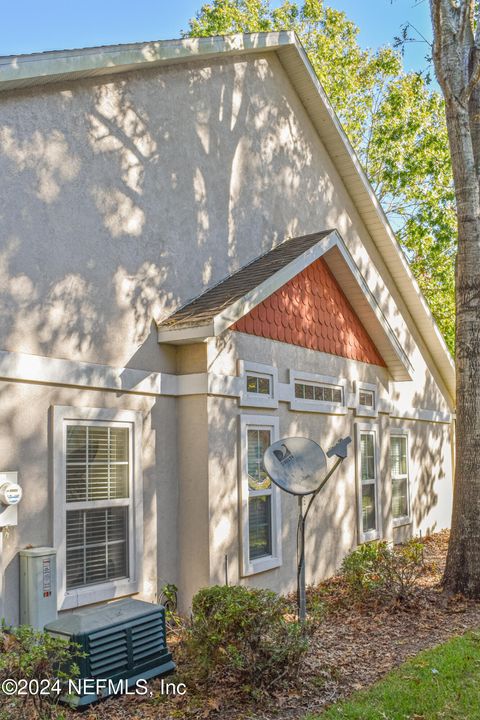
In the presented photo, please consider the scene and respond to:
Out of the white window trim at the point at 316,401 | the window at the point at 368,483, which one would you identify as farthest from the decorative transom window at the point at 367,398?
the white window trim at the point at 316,401

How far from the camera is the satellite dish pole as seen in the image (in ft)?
25.3

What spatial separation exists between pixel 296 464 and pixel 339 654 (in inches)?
80.4

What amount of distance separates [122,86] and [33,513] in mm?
5228

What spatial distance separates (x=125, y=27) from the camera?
2223 cm

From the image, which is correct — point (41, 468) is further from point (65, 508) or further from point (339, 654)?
point (339, 654)

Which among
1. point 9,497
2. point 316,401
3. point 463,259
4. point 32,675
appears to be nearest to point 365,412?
point 316,401

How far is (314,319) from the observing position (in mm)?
11688

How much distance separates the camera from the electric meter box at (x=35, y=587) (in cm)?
682

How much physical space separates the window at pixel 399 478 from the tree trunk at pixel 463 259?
4387 mm

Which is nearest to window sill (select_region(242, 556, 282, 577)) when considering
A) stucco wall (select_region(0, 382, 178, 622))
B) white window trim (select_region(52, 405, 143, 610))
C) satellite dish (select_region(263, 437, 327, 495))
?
stucco wall (select_region(0, 382, 178, 622))

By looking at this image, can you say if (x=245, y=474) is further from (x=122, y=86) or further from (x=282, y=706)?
(x=122, y=86)

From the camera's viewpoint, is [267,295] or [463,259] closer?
[267,295]

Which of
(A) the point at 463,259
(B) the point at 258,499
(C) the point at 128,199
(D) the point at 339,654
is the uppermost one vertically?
(C) the point at 128,199

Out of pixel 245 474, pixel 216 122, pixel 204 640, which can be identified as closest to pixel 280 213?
pixel 216 122
